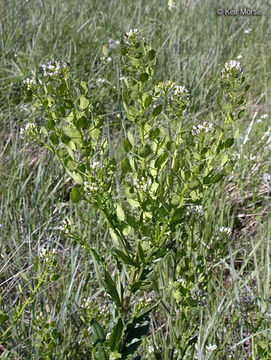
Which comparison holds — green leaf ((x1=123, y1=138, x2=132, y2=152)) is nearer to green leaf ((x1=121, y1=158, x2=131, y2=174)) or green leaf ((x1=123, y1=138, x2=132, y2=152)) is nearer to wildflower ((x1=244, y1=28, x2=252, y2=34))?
green leaf ((x1=121, y1=158, x2=131, y2=174))

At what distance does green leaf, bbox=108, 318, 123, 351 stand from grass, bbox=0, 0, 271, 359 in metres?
0.27

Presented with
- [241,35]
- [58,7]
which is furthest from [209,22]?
[58,7]

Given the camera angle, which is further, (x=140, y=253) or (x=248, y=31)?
(x=248, y=31)

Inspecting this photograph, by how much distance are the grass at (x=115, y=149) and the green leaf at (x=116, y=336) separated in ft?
0.88

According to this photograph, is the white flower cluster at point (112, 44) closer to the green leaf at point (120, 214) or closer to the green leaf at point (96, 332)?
the green leaf at point (120, 214)

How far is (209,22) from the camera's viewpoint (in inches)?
166

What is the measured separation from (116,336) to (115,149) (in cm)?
163

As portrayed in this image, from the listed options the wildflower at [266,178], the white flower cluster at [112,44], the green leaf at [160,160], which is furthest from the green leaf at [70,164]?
the white flower cluster at [112,44]

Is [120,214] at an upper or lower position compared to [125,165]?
lower

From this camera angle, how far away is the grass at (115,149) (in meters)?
1.79

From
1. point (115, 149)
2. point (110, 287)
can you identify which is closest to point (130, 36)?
point (110, 287)

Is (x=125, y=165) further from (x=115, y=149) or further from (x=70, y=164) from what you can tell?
(x=115, y=149)

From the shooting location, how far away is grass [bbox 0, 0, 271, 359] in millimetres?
1785

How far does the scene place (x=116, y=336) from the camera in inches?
52.0
